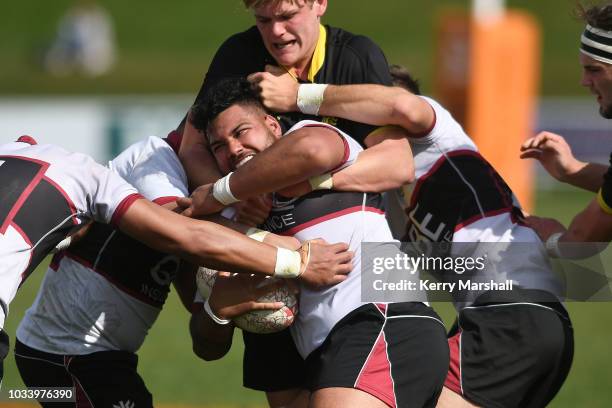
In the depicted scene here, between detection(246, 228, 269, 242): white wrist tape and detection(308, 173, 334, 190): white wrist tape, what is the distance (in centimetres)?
32

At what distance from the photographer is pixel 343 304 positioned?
193 inches

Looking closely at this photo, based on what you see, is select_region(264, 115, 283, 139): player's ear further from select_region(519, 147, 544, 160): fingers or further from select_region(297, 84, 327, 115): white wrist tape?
select_region(519, 147, 544, 160): fingers

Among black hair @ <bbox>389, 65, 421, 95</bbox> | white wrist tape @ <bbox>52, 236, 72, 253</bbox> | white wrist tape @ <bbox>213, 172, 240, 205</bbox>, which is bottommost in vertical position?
white wrist tape @ <bbox>52, 236, 72, 253</bbox>

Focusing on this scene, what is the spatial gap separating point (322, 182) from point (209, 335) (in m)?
0.93

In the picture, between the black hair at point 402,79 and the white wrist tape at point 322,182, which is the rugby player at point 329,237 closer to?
the white wrist tape at point 322,182

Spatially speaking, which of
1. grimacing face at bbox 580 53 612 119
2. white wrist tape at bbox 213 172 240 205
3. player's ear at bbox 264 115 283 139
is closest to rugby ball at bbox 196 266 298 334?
white wrist tape at bbox 213 172 240 205

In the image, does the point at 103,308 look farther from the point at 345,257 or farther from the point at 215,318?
the point at 345,257

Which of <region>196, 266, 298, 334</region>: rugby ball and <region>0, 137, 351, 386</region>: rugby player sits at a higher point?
<region>0, 137, 351, 386</region>: rugby player

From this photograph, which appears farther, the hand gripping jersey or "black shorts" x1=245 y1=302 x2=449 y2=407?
the hand gripping jersey

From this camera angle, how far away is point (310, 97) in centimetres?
527

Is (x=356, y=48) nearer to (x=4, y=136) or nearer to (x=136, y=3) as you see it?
(x=4, y=136)

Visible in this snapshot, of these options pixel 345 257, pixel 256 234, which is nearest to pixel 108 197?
pixel 256 234

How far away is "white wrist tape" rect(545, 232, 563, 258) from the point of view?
18.2 ft

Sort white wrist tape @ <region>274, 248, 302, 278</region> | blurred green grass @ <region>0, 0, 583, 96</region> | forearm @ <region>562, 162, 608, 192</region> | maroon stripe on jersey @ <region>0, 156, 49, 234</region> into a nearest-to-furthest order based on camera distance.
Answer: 1. maroon stripe on jersey @ <region>0, 156, 49, 234</region>
2. white wrist tape @ <region>274, 248, 302, 278</region>
3. forearm @ <region>562, 162, 608, 192</region>
4. blurred green grass @ <region>0, 0, 583, 96</region>
